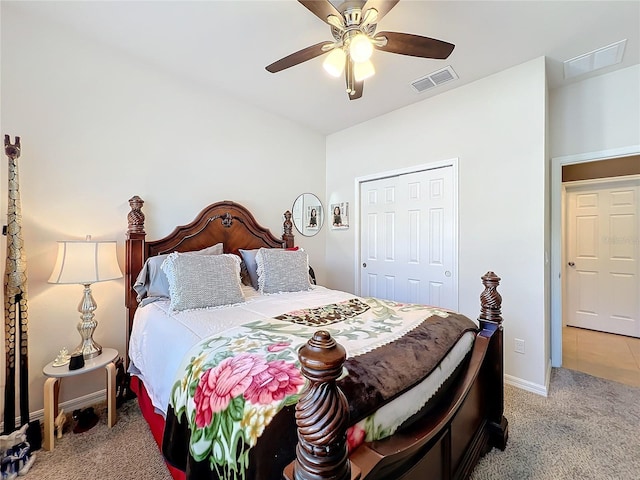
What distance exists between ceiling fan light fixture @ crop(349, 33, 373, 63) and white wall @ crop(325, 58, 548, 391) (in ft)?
5.54

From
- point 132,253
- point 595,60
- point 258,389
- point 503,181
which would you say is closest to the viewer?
point 258,389

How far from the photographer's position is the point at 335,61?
1.83 meters

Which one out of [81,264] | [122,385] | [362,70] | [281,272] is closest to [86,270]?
[81,264]

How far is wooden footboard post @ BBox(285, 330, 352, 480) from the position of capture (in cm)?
64

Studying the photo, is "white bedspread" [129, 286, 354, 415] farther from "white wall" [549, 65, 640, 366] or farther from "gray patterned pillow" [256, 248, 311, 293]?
"white wall" [549, 65, 640, 366]

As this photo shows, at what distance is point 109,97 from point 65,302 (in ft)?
5.36

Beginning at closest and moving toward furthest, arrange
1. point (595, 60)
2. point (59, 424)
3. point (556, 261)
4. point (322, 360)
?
point (322, 360) < point (59, 424) < point (595, 60) < point (556, 261)

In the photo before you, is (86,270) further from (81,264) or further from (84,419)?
(84,419)

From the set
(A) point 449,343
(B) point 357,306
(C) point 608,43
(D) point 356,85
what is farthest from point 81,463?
(C) point 608,43

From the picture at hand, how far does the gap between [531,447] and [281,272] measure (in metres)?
2.09

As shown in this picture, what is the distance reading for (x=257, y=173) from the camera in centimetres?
333

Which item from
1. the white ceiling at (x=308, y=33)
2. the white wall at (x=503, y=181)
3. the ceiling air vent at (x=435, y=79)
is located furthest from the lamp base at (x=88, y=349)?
the ceiling air vent at (x=435, y=79)

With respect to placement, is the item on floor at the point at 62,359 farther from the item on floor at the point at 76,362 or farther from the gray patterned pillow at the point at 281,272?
the gray patterned pillow at the point at 281,272

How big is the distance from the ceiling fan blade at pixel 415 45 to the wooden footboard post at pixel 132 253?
2.14 m
